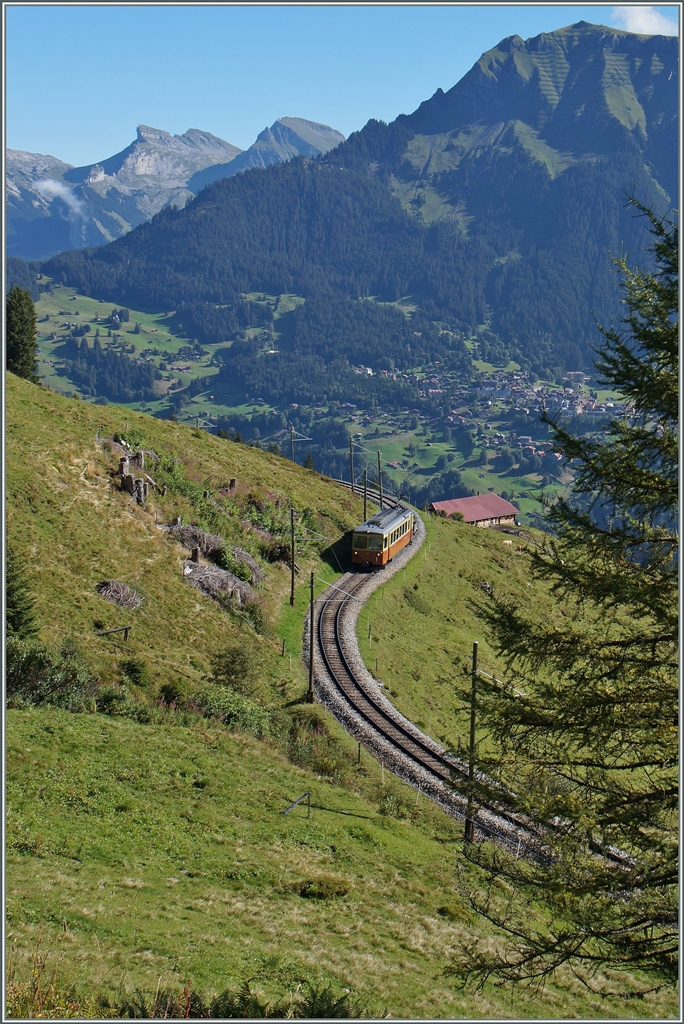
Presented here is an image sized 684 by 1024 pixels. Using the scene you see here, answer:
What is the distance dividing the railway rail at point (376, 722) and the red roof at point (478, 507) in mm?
65790

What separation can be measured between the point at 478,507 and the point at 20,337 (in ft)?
226

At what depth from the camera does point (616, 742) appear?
36.0 feet

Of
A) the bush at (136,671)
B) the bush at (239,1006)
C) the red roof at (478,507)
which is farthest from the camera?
the red roof at (478,507)

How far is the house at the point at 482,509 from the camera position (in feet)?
357

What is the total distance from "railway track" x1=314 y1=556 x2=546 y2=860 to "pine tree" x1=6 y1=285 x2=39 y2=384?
34.2 meters

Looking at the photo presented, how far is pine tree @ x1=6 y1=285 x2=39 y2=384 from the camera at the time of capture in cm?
6112

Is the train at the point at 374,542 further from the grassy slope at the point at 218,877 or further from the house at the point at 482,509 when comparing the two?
the house at the point at 482,509

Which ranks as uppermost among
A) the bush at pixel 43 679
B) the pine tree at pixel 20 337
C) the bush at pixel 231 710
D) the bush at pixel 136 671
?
the pine tree at pixel 20 337

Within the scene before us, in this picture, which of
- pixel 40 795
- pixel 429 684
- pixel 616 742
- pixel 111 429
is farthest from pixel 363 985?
pixel 111 429

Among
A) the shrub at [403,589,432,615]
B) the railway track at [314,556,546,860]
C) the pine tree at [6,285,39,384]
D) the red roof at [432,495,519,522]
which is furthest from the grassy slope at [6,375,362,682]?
the red roof at [432,495,519,522]

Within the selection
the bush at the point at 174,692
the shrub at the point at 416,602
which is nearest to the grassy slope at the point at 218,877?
the bush at the point at 174,692

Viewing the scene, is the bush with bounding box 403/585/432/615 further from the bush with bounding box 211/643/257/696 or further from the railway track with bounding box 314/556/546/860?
the bush with bounding box 211/643/257/696

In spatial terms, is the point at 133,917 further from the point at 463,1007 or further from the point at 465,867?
the point at 465,867

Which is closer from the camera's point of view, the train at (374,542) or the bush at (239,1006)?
the bush at (239,1006)
